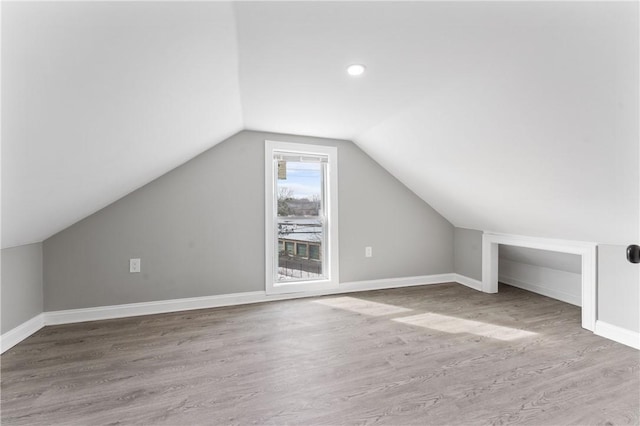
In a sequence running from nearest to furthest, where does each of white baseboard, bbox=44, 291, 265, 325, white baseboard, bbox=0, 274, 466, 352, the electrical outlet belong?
white baseboard, bbox=0, 274, 466, 352 → white baseboard, bbox=44, 291, 265, 325 → the electrical outlet

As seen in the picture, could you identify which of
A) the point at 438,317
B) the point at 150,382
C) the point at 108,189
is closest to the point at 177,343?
the point at 150,382

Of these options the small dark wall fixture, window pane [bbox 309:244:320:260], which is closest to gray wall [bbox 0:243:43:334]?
window pane [bbox 309:244:320:260]

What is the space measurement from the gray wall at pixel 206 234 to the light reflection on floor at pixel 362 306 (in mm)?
373

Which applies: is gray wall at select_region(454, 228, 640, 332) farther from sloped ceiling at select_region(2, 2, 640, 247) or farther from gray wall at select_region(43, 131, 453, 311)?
gray wall at select_region(43, 131, 453, 311)

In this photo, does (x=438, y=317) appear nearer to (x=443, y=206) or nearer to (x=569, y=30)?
(x=443, y=206)

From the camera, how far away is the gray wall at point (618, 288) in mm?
2199

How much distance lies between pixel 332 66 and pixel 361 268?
8.21 feet

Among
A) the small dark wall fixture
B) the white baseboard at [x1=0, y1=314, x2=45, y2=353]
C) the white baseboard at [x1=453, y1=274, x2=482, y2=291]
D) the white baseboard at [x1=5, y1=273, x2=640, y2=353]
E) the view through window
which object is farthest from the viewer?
the white baseboard at [x1=453, y1=274, x2=482, y2=291]

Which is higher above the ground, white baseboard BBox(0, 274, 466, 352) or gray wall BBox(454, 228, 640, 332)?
gray wall BBox(454, 228, 640, 332)

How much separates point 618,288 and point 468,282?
163cm

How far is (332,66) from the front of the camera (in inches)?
70.6

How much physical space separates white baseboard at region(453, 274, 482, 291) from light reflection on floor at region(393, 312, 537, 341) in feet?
3.89

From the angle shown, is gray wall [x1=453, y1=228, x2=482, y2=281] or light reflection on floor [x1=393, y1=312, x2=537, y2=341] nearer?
light reflection on floor [x1=393, y1=312, x2=537, y2=341]

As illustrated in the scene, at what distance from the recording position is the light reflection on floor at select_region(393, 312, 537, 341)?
2.38 m
